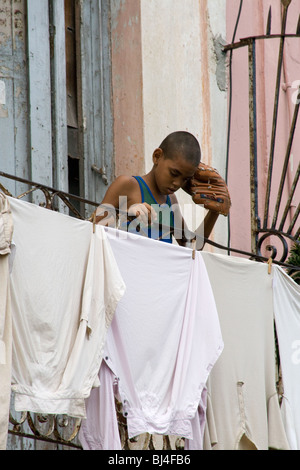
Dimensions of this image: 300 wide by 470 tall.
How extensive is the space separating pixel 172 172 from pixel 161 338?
0.87m

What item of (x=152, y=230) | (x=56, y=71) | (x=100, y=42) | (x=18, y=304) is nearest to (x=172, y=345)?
(x=152, y=230)

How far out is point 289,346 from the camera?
6.06 m

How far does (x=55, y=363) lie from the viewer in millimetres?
4809

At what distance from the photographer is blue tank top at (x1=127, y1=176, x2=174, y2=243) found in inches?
218

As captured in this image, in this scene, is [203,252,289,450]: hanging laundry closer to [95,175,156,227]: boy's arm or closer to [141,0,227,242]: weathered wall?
[95,175,156,227]: boy's arm

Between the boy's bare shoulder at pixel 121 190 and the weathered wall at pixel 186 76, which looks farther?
the weathered wall at pixel 186 76

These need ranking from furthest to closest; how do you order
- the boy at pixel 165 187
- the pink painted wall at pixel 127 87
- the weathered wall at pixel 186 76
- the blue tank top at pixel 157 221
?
the weathered wall at pixel 186 76 < the pink painted wall at pixel 127 87 < the boy at pixel 165 187 < the blue tank top at pixel 157 221

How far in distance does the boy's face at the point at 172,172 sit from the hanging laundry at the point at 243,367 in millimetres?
385

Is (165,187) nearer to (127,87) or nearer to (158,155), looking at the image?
(158,155)

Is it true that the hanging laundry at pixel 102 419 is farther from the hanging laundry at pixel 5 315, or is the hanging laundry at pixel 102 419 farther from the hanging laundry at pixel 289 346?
the hanging laundry at pixel 289 346

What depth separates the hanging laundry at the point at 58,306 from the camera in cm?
473

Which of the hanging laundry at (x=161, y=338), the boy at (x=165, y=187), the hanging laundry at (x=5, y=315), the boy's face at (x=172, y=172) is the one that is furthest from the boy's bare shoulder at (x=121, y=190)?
the hanging laundry at (x=5, y=315)

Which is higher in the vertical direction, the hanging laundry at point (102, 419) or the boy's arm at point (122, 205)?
the boy's arm at point (122, 205)
